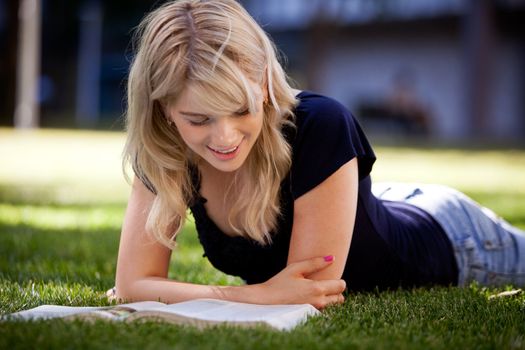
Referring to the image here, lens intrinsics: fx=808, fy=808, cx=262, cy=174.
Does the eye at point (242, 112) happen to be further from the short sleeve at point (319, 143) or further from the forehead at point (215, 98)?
the short sleeve at point (319, 143)

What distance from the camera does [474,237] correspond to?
386 cm

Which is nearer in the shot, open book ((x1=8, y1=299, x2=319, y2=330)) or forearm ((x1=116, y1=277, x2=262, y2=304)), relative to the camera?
open book ((x1=8, y1=299, x2=319, y2=330))

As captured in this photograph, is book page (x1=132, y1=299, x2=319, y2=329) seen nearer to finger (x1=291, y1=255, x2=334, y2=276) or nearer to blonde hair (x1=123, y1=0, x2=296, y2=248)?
finger (x1=291, y1=255, x2=334, y2=276)

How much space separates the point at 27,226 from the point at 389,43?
22815 mm

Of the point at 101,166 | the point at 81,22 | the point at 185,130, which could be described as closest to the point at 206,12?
the point at 185,130

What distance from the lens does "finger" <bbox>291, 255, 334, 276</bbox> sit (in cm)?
292

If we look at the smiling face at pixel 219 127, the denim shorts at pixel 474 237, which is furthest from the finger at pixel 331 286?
the denim shorts at pixel 474 237

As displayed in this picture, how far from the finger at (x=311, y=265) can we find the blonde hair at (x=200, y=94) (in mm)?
201

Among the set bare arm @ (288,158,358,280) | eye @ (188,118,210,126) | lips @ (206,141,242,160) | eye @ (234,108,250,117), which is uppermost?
eye @ (234,108,250,117)

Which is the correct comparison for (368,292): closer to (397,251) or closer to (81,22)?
(397,251)

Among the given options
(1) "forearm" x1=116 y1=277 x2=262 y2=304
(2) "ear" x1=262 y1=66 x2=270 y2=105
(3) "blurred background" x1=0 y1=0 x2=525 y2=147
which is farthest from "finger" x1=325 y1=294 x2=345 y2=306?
(3) "blurred background" x1=0 y1=0 x2=525 y2=147

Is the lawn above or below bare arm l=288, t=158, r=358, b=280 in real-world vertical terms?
below

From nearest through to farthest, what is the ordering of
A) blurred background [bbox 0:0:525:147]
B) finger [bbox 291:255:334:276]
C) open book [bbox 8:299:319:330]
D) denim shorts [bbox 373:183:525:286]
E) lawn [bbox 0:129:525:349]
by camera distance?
1. lawn [bbox 0:129:525:349]
2. open book [bbox 8:299:319:330]
3. finger [bbox 291:255:334:276]
4. denim shorts [bbox 373:183:525:286]
5. blurred background [bbox 0:0:525:147]

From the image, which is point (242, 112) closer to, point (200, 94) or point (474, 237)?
point (200, 94)
